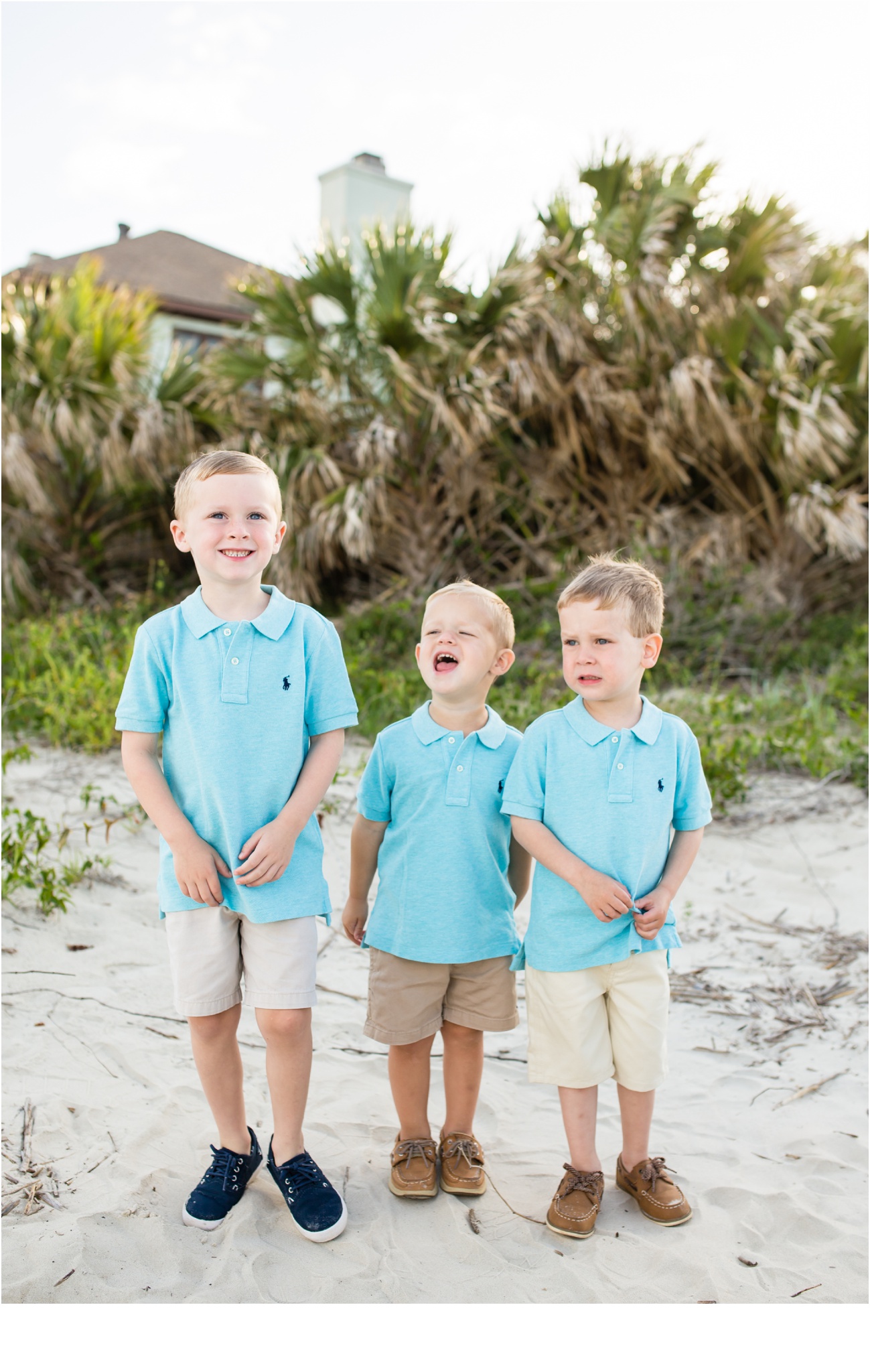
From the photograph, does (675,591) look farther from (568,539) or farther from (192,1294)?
(192,1294)

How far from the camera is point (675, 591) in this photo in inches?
278

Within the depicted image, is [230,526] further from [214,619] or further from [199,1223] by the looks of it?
[199,1223]

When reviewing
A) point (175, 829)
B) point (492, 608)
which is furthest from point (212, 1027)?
point (492, 608)

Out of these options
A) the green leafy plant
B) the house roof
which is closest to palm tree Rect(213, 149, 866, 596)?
the green leafy plant

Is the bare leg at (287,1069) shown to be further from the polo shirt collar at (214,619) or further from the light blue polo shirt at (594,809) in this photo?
the polo shirt collar at (214,619)

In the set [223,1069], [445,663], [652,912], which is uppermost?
[445,663]

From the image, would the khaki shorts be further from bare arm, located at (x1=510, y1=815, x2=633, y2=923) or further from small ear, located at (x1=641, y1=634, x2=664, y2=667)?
small ear, located at (x1=641, y1=634, x2=664, y2=667)

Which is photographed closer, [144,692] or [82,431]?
[144,692]

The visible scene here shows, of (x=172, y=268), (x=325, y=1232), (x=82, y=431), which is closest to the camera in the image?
(x=325, y=1232)

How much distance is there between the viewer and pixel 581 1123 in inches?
85.9

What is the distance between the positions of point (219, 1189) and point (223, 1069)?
0.94 ft

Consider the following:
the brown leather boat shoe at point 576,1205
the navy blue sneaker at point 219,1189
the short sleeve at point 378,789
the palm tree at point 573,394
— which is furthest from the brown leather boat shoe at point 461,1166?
the palm tree at point 573,394

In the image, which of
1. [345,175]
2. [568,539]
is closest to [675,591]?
[568,539]

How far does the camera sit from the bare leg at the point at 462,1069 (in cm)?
227
